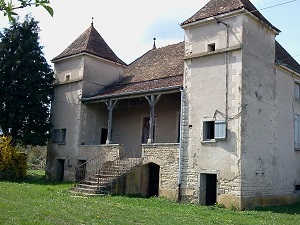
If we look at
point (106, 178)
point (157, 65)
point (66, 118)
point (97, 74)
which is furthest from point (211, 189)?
point (97, 74)

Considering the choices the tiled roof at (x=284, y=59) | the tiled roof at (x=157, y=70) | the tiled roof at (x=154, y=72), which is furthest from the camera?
the tiled roof at (x=154, y=72)

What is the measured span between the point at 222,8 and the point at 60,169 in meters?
14.4

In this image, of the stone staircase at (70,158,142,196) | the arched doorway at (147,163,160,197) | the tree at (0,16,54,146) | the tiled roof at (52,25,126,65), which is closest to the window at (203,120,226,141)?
the arched doorway at (147,163,160,197)

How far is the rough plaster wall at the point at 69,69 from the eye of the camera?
23.3 meters

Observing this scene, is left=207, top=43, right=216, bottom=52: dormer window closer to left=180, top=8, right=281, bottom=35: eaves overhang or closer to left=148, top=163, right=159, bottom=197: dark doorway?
left=180, top=8, right=281, bottom=35: eaves overhang

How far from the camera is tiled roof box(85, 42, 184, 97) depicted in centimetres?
1959

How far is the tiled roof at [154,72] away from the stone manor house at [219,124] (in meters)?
0.13

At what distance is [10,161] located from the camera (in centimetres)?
2197

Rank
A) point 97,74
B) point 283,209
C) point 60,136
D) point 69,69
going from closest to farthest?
point 283,209 < point 60,136 < point 97,74 < point 69,69

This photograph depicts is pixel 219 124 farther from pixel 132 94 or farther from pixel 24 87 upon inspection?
pixel 24 87

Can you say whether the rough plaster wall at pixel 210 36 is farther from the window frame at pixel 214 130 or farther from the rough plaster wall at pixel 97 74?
the rough plaster wall at pixel 97 74

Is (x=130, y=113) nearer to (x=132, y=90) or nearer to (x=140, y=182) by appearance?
(x=132, y=90)

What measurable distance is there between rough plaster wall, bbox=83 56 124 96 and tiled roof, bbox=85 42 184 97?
0.56 metres

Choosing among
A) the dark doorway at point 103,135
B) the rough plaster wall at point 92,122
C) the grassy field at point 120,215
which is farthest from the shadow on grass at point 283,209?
the dark doorway at point 103,135
